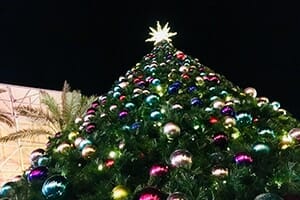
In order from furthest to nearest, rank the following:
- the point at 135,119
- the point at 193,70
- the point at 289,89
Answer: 1. the point at 289,89
2. the point at 193,70
3. the point at 135,119

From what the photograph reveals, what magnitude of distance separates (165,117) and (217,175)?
755 mm

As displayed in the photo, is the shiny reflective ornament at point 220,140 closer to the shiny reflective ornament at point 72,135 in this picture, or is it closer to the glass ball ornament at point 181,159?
the glass ball ornament at point 181,159

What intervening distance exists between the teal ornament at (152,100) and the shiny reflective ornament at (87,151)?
28.7 inches

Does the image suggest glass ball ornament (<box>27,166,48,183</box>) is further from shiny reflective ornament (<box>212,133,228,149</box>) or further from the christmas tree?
shiny reflective ornament (<box>212,133,228,149</box>)

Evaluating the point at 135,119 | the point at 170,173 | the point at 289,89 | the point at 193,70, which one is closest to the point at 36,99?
the point at 289,89

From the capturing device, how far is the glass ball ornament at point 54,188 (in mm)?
1828

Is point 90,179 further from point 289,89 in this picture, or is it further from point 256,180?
point 289,89

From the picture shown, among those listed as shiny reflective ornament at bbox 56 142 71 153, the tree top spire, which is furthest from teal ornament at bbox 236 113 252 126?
the tree top spire

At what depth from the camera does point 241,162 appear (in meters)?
1.92

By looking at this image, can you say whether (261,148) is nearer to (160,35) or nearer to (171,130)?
(171,130)

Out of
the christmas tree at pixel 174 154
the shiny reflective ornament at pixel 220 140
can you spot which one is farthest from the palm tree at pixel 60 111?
the shiny reflective ornament at pixel 220 140

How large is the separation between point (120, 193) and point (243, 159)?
1.80 feet

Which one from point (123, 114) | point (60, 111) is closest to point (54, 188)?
point (123, 114)

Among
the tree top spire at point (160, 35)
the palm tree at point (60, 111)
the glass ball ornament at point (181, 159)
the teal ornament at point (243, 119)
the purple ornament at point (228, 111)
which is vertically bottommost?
the glass ball ornament at point (181, 159)
